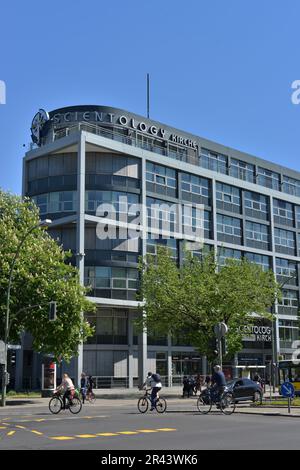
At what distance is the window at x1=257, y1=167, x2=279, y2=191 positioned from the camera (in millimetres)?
72812

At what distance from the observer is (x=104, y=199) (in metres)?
53.6

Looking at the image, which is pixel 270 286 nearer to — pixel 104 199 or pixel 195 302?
pixel 195 302

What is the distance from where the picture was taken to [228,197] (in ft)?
218

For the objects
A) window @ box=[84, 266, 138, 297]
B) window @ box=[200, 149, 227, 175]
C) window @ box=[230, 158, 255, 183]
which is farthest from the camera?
window @ box=[230, 158, 255, 183]

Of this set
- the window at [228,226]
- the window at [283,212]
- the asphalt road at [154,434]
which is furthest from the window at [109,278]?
the asphalt road at [154,434]

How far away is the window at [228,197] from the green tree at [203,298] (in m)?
19.9

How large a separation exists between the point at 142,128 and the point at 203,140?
349 inches

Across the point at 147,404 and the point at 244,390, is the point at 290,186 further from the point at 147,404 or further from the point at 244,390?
the point at 147,404

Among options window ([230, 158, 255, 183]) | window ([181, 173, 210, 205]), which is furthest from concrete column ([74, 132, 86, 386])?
window ([230, 158, 255, 183])

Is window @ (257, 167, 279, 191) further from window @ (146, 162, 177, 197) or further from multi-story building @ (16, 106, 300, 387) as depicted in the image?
window @ (146, 162, 177, 197)

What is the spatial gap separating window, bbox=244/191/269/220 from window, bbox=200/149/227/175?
3854 mm

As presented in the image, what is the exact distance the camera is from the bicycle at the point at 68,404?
2355 cm

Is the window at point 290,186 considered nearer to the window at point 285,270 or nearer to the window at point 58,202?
the window at point 285,270

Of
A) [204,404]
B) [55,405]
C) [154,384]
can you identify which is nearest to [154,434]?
[154,384]
